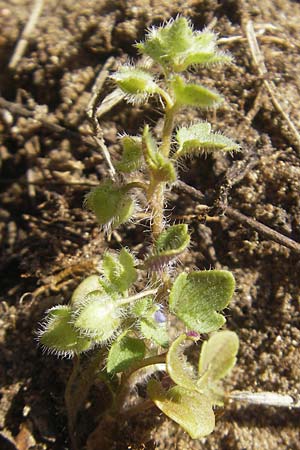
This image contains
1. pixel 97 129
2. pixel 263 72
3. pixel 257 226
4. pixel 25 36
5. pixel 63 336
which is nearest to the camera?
pixel 63 336

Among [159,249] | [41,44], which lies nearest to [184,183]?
[159,249]

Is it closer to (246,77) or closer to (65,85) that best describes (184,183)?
(246,77)

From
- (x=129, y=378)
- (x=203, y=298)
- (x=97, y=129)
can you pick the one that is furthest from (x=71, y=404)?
(x=97, y=129)

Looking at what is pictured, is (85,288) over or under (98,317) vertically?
under

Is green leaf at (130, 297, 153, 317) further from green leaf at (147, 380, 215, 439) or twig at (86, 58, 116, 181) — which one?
twig at (86, 58, 116, 181)

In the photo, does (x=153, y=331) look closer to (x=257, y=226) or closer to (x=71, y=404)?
(x=71, y=404)

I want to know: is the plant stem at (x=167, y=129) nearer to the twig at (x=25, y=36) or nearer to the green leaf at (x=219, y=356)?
the green leaf at (x=219, y=356)

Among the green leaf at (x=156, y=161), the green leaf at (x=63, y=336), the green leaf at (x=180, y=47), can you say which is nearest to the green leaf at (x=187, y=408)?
the green leaf at (x=63, y=336)
